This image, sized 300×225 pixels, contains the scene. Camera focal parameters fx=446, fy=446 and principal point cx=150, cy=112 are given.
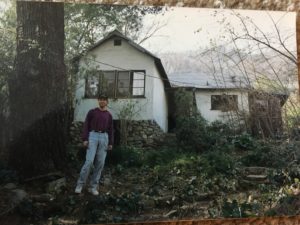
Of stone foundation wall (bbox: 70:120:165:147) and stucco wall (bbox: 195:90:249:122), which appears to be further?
stucco wall (bbox: 195:90:249:122)

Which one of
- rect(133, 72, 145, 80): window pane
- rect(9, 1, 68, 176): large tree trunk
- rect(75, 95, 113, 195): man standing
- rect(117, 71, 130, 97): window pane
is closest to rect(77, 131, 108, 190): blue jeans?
rect(75, 95, 113, 195): man standing

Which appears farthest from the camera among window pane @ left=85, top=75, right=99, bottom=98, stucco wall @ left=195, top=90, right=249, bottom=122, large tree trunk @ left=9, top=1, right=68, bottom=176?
stucco wall @ left=195, top=90, right=249, bottom=122

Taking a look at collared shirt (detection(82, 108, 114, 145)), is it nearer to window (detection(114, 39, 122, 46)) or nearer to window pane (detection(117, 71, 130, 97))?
window pane (detection(117, 71, 130, 97))

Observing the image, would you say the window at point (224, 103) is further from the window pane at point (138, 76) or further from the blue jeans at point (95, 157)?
the blue jeans at point (95, 157)

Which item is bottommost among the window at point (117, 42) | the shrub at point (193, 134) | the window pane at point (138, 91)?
the shrub at point (193, 134)

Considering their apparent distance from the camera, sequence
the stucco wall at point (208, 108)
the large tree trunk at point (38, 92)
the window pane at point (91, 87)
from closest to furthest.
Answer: the large tree trunk at point (38, 92)
the window pane at point (91, 87)
the stucco wall at point (208, 108)

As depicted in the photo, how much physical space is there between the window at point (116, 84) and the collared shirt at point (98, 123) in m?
0.09

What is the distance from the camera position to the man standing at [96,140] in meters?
2.12

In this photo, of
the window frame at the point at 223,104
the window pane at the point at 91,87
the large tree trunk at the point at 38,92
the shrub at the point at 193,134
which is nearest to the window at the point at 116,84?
the window pane at the point at 91,87

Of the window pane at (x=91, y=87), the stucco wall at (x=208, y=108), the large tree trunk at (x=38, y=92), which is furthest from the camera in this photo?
the stucco wall at (x=208, y=108)

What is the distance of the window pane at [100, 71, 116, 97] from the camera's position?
2.21m

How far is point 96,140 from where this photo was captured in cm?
217

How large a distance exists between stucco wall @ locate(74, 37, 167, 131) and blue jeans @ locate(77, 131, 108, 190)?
134mm

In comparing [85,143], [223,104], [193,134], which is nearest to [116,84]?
[85,143]
